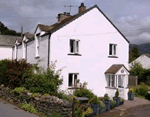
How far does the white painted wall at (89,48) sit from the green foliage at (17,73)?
2352 mm

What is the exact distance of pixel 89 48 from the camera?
19141mm

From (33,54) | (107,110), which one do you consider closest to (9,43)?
(33,54)

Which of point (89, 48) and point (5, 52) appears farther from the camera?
point (5, 52)

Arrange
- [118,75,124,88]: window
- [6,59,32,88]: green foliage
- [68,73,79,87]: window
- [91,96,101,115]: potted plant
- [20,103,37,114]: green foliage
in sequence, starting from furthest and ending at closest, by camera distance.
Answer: [118,75,124,88]: window → [68,73,79,87]: window → [6,59,32,88]: green foliage → [91,96,101,115]: potted plant → [20,103,37,114]: green foliage

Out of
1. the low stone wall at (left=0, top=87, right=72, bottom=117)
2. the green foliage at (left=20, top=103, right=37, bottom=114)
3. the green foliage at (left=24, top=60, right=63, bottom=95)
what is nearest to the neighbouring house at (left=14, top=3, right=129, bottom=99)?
the green foliage at (left=24, top=60, right=63, bottom=95)

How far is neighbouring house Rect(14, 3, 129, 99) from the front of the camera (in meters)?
17.6

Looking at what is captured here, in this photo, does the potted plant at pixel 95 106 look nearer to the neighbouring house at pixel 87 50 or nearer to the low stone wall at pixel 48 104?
the low stone wall at pixel 48 104

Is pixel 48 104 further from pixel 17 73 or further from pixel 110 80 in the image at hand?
pixel 110 80

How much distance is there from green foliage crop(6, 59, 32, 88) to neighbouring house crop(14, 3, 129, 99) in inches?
84.0

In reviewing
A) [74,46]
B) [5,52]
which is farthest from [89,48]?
[5,52]

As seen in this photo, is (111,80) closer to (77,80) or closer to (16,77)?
(77,80)

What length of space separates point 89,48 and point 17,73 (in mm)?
6798

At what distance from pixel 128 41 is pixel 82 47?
18.8ft

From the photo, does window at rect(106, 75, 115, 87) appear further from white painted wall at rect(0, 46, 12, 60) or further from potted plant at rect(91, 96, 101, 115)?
white painted wall at rect(0, 46, 12, 60)
